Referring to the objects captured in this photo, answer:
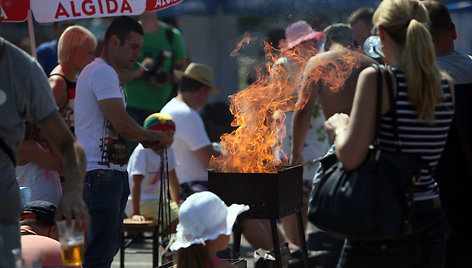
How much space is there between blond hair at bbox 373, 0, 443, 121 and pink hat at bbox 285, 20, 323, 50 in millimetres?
2874

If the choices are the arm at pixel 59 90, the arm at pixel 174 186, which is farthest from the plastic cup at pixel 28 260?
the arm at pixel 174 186

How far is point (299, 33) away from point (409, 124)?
133 inches

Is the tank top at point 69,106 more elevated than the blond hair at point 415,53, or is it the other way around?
the blond hair at point 415,53

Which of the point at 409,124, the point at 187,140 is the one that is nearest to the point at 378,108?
the point at 409,124

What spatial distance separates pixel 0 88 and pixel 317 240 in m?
3.94

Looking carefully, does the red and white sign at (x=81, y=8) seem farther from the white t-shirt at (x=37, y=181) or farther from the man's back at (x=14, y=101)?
the man's back at (x=14, y=101)

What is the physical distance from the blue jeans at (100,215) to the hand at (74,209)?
1.82 m

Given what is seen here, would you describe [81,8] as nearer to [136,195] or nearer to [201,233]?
[136,195]

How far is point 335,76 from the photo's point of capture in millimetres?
5383

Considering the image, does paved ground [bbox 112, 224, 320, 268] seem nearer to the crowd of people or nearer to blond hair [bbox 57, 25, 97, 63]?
the crowd of people

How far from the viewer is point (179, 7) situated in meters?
12.3

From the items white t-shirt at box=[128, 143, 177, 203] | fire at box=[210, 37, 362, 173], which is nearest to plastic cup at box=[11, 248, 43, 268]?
fire at box=[210, 37, 362, 173]

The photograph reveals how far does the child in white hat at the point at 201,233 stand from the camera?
3803 mm

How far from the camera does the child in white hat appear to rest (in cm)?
380
